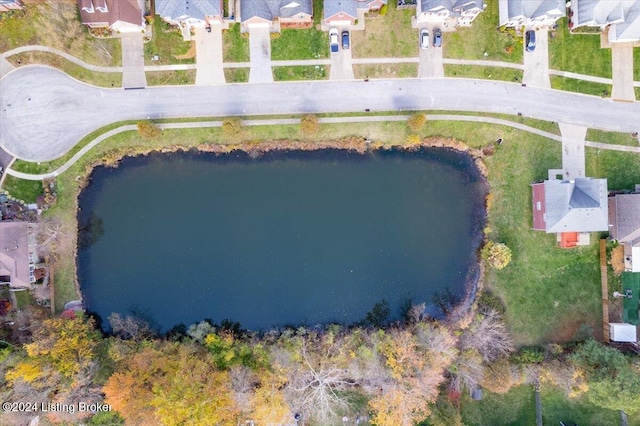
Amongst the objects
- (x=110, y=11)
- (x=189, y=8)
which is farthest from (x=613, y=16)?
(x=110, y=11)

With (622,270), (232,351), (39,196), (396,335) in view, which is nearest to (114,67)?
(39,196)

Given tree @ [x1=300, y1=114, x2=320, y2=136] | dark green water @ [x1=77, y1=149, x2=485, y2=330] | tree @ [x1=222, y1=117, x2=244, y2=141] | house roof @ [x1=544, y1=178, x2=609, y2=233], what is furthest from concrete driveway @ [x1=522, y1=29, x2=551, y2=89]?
tree @ [x1=222, y1=117, x2=244, y2=141]

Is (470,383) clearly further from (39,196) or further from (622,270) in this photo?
(39,196)

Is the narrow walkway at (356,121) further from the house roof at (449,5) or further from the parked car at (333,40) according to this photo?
the house roof at (449,5)

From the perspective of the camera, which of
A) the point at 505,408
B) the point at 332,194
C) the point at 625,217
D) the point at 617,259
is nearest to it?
the point at 625,217

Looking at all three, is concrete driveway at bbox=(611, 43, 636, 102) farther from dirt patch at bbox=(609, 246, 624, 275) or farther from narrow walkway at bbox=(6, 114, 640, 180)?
dirt patch at bbox=(609, 246, 624, 275)

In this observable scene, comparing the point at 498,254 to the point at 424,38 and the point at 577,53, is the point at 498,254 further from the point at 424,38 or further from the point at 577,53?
the point at 424,38
